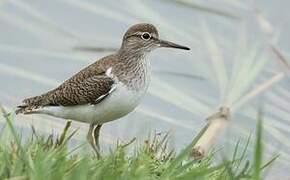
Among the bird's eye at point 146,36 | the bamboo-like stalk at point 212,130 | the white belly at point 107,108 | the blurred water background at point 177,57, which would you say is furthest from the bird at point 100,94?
the blurred water background at point 177,57

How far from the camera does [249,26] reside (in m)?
9.02

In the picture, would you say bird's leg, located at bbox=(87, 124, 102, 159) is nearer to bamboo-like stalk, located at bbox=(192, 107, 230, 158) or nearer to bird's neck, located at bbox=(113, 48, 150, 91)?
bird's neck, located at bbox=(113, 48, 150, 91)

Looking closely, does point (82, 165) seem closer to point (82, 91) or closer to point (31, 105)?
point (82, 91)

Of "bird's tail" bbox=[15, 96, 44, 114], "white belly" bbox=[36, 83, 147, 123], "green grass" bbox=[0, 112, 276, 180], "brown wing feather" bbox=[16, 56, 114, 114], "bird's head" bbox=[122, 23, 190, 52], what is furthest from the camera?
"bird's head" bbox=[122, 23, 190, 52]

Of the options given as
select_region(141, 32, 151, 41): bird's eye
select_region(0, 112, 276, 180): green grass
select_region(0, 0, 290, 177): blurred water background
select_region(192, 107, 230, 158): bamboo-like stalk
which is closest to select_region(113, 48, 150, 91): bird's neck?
select_region(141, 32, 151, 41): bird's eye

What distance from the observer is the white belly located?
6145 mm

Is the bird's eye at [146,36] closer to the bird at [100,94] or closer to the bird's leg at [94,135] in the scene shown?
the bird at [100,94]

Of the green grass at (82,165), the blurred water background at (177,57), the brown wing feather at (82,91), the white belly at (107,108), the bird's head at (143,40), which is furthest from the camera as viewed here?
the blurred water background at (177,57)

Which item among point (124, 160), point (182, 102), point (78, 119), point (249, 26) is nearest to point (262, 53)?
point (249, 26)

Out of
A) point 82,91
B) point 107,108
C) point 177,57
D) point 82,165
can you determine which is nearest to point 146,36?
point 82,91

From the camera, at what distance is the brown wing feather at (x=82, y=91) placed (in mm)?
6262

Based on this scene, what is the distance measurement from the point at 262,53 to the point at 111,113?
9.17 feet

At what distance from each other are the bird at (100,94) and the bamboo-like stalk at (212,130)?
55 centimetres

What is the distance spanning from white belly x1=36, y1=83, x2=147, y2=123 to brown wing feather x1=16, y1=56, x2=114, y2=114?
0.11 feet
